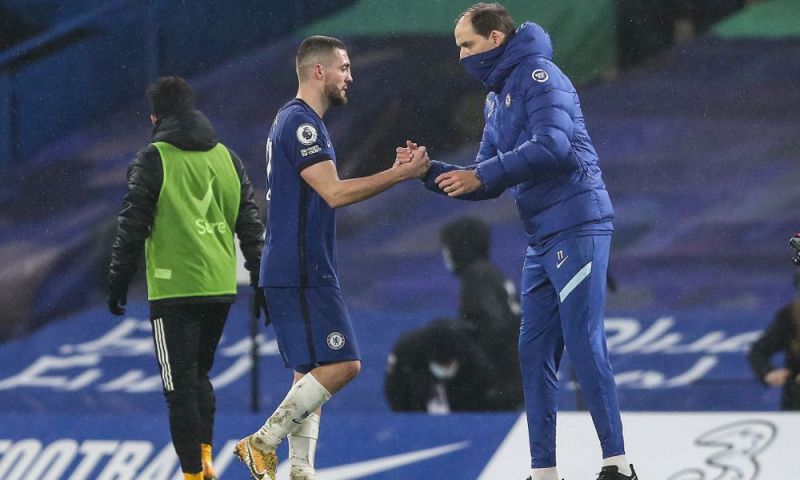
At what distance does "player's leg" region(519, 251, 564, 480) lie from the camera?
462 centimetres

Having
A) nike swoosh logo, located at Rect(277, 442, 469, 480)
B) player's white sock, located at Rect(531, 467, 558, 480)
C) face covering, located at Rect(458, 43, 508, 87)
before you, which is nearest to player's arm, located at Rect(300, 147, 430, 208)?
face covering, located at Rect(458, 43, 508, 87)

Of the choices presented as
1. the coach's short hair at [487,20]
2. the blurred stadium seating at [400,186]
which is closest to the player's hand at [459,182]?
the coach's short hair at [487,20]

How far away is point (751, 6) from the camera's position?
7.46m

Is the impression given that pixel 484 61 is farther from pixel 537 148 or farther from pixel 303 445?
pixel 303 445

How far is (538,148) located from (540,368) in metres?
0.73

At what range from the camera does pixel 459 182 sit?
4516mm

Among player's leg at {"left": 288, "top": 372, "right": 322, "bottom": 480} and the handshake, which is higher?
the handshake

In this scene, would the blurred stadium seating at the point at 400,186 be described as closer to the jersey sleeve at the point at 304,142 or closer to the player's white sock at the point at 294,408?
the player's white sock at the point at 294,408

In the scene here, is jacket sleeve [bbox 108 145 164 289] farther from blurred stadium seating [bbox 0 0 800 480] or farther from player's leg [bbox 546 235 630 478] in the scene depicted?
blurred stadium seating [bbox 0 0 800 480]

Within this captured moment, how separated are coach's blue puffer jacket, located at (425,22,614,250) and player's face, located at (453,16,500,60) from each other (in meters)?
Answer: 0.02

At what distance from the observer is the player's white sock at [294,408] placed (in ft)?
15.2

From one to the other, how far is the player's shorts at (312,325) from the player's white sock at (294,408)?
0.08 metres

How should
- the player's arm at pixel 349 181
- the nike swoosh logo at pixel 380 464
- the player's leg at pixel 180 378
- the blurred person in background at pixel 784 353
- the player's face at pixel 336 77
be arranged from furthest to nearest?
the blurred person in background at pixel 784 353 < the nike swoosh logo at pixel 380 464 < the player's leg at pixel 180 378 < the player's face at pixel 336 77 < the player's arm at pixel 349 181

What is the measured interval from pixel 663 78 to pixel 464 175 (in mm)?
3335
